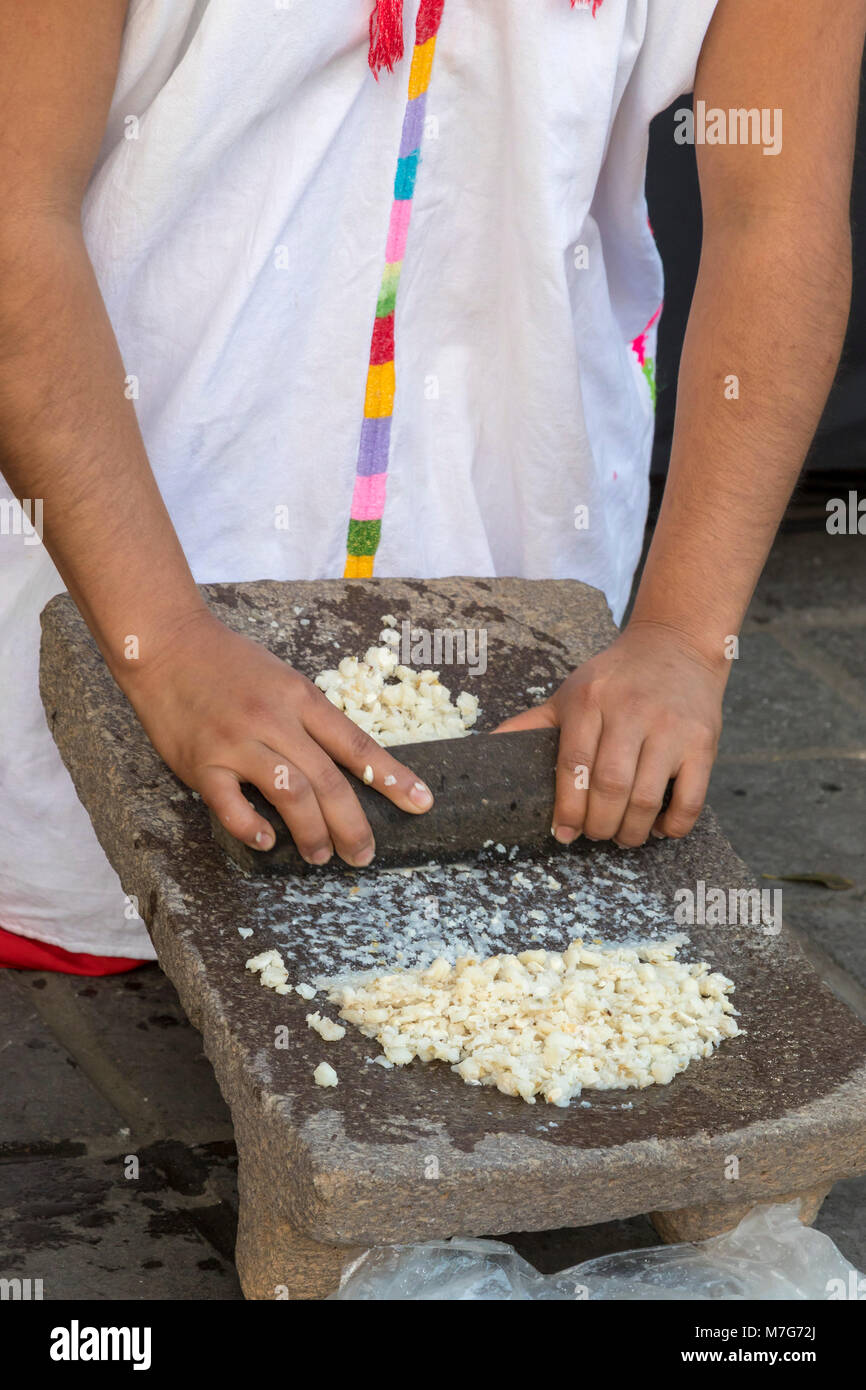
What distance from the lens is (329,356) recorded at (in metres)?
2.03

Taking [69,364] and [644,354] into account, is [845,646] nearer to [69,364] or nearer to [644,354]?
[644,354]

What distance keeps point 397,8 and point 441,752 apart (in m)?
0.86

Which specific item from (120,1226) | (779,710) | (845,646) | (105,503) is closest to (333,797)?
(105,503)

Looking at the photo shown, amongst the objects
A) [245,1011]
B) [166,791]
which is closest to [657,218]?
[166,791]

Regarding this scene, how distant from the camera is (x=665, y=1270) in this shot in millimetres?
1508

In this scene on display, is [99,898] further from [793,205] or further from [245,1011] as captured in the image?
[793,205]

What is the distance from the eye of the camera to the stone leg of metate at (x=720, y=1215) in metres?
1.50

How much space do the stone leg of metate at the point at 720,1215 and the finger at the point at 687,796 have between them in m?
0.37

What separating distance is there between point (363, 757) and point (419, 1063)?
304mm

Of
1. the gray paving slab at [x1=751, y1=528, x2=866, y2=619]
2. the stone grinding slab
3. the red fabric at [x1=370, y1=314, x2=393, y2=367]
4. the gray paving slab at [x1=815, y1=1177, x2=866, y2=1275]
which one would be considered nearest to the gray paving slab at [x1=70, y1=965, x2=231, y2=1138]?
the stone grinding slab

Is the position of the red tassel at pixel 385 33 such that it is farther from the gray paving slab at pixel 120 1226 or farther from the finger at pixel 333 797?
the gray paving slab at pixel 120 1226

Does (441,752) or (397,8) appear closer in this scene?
(441,752)

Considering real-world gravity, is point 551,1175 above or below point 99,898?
below

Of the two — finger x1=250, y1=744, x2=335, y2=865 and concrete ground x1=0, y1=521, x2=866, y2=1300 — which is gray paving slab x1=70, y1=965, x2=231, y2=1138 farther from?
finger x1=250, y1=744, x2=335, y2=865
